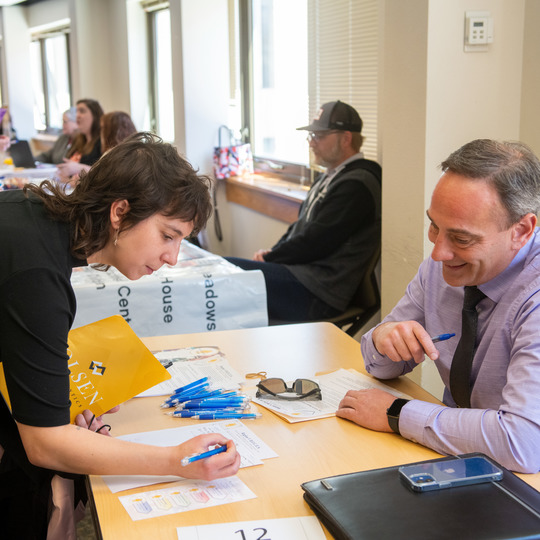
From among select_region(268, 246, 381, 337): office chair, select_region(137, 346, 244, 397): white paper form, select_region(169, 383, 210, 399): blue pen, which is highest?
select_region(169, 383, 210, 399): blue pen

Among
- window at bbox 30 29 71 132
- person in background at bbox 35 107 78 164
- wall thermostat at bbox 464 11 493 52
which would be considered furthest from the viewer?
window at bbox 30 29 71 132

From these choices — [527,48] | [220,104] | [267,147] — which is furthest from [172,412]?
[220,104]

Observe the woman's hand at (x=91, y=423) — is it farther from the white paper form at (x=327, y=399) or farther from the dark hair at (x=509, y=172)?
the dark hair at (x=509, y=172)

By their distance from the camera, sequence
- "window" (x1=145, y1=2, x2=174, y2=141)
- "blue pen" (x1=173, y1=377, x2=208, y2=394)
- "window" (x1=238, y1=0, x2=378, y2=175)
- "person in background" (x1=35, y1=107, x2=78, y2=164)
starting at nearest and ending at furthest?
"blue pen" (x1=173, y1=377, x2=208, y2=394), "window" (x1=238, y1=0, x2=378, y2=175), "person in background" (x1=35, y1=107, x2=78, y2=164), "window" (x1=145, y1=2, x2=174, y2=141)

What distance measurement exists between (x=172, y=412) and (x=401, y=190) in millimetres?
1440

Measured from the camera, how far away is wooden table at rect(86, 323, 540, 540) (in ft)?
3.42

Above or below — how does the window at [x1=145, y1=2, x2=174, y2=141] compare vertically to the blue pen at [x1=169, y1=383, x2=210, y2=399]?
above

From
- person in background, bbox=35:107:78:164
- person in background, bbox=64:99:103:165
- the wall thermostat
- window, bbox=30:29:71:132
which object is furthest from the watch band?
window, bbox=30:29:71:132

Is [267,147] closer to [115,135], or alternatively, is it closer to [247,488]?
[115,135]

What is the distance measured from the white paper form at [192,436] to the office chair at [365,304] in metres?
1.66

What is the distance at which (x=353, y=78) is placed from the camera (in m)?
3.45

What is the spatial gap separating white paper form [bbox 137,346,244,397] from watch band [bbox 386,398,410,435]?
1.20ft

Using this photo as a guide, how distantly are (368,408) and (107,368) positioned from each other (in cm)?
53

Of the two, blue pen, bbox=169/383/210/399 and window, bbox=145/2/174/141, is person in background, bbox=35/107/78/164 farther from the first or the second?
blue pen, bbox=169/383/210/399
